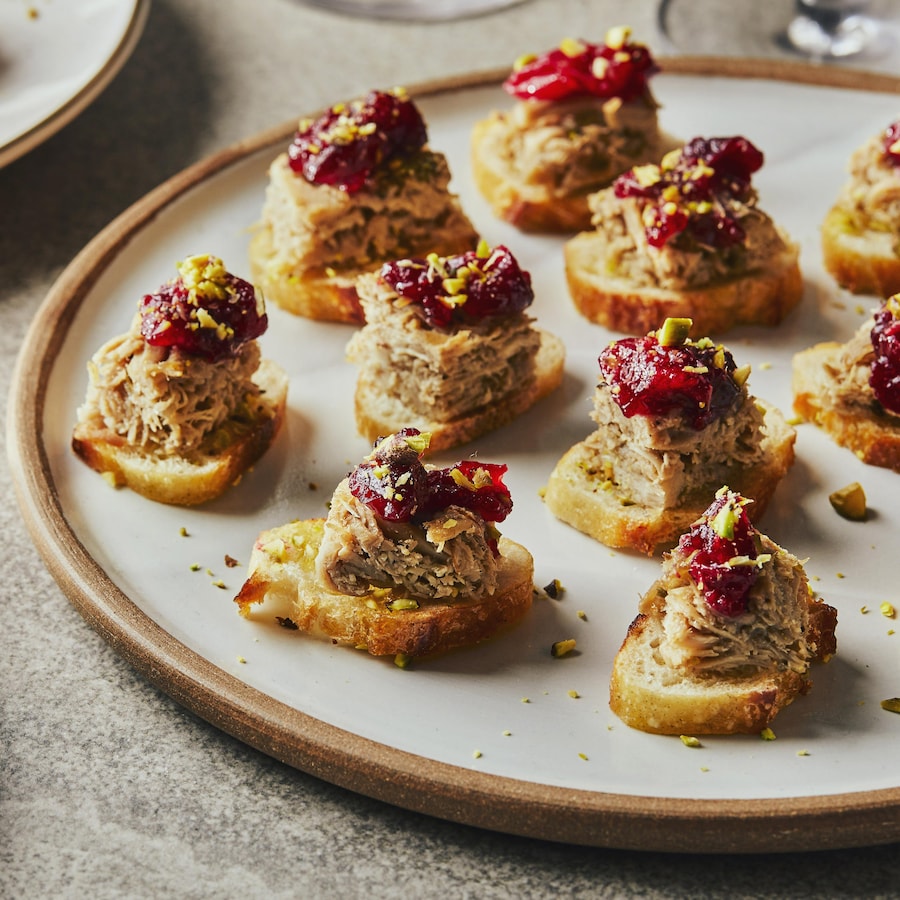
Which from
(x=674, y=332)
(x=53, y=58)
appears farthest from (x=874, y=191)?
(x=53, y=58)

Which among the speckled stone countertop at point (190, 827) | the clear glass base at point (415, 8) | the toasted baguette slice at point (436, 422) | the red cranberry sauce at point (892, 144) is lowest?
the speckled stone countertop at point (190, 827)

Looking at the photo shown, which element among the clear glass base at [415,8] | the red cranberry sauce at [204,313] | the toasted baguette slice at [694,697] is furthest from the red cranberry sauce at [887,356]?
the clear glass base at [415,8]

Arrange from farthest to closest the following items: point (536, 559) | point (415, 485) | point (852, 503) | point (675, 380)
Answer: point (852, 503)
point (536, 559)
point (675, 380)
point (415, 485)

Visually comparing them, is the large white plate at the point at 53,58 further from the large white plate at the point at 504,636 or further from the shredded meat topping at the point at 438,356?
the shredded meat topping at the point at 438,356

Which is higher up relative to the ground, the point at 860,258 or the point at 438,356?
the point at 438,356

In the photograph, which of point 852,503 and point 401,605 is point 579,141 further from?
point 401,605

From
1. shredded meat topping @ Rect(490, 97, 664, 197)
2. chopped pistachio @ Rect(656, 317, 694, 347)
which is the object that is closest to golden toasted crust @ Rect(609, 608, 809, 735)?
chopped pistachio @ Rect(656, 317, 694, 347)

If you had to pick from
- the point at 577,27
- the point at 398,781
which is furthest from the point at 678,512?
the point at 577,27
